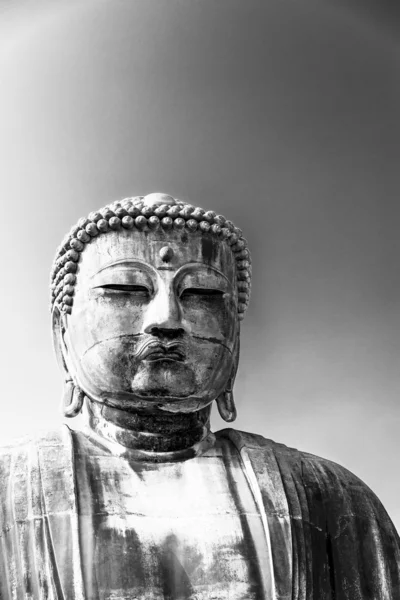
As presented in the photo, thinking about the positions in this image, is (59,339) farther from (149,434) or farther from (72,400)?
(149,434)

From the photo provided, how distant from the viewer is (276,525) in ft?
25.5

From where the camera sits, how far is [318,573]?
7.86m

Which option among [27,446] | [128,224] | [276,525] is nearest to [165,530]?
[276,525]

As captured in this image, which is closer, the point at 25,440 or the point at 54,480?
the point at 54,480

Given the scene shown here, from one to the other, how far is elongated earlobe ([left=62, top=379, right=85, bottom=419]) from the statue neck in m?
0.28

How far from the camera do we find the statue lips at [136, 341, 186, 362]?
8.00 m

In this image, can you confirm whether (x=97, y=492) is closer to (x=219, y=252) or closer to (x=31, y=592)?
(x=31, y=592)

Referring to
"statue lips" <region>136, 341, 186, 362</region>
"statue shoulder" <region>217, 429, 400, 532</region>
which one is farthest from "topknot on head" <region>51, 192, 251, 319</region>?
"statue shoulder" <region>217, 429, 400, 532</region>

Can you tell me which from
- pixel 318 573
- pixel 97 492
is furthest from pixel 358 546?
pixel 97 492

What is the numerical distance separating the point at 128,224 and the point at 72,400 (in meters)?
1.46

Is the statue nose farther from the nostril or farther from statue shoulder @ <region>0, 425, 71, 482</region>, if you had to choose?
statue shoulder @ <region>0, 425, 71, 482</region>

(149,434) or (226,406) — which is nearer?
(149,434)

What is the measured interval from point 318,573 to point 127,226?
287 cm

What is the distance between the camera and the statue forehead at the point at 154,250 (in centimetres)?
825
